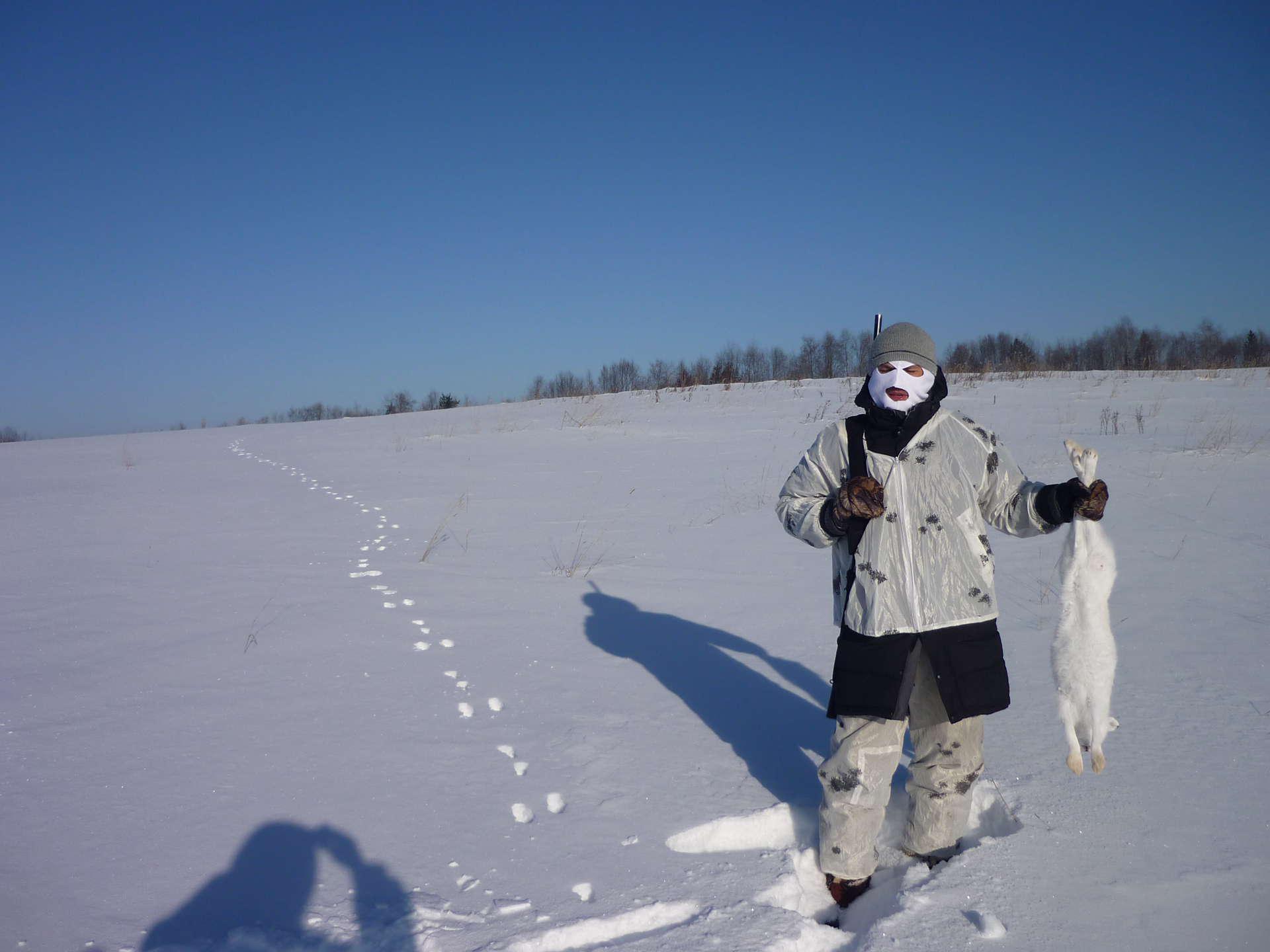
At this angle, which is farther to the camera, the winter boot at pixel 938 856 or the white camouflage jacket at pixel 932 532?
the winter boot at pixel 938 856

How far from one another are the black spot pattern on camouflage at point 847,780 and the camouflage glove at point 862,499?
2.43 ft

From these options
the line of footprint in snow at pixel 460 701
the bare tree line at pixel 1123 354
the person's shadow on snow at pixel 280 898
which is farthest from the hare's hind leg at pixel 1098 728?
the bare tree line at pixel 1123 354

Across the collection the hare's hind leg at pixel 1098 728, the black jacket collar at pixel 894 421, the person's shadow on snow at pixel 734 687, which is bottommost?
the person's shadow on snow at pixel 734 687

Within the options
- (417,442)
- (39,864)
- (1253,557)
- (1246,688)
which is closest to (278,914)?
(39,864)

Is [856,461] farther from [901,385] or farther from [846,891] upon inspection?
[846,891]

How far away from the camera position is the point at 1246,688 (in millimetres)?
3127

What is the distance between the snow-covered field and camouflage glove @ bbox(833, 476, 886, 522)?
41.2 inches

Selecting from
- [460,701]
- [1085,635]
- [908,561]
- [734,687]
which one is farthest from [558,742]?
[1085,635]

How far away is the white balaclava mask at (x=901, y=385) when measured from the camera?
2225 mm

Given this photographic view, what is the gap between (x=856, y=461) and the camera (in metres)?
2.27

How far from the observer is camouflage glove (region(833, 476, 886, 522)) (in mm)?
2121

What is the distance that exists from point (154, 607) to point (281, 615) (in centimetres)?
77

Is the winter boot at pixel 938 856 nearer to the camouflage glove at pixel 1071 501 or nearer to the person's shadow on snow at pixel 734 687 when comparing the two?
the person's shadow on snow at pixel 734 687

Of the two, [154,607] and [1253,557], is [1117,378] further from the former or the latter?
[154,607]
